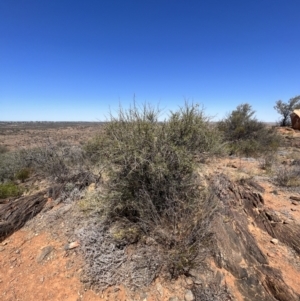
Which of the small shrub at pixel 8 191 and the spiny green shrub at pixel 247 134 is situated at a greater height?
the spiny green shrub at pixel 247 134

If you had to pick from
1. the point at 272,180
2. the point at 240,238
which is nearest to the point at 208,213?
the point at 240,238

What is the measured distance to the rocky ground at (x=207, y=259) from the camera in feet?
8.25

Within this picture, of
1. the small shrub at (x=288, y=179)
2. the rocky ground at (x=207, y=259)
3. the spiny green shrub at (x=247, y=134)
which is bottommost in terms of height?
the rocky ground at (x=207, y=259)

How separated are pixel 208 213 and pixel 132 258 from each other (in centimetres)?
141

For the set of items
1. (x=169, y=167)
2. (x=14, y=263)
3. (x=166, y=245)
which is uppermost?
(x=169, y=167)

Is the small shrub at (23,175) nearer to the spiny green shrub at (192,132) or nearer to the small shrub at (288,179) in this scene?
the spiny green shrub at (192,132)

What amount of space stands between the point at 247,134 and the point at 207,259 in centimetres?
1180

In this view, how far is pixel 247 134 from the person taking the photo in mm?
12914

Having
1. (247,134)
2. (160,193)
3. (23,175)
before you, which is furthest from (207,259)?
(247,134)

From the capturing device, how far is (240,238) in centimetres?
328

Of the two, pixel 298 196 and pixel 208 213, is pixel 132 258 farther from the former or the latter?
pixel 298 196

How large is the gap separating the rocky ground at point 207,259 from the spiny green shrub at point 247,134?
778cm

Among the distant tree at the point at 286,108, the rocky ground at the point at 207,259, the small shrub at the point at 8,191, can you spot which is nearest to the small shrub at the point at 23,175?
the small shrub at the point at 8,191

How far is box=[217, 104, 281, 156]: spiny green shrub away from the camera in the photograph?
460 inches
